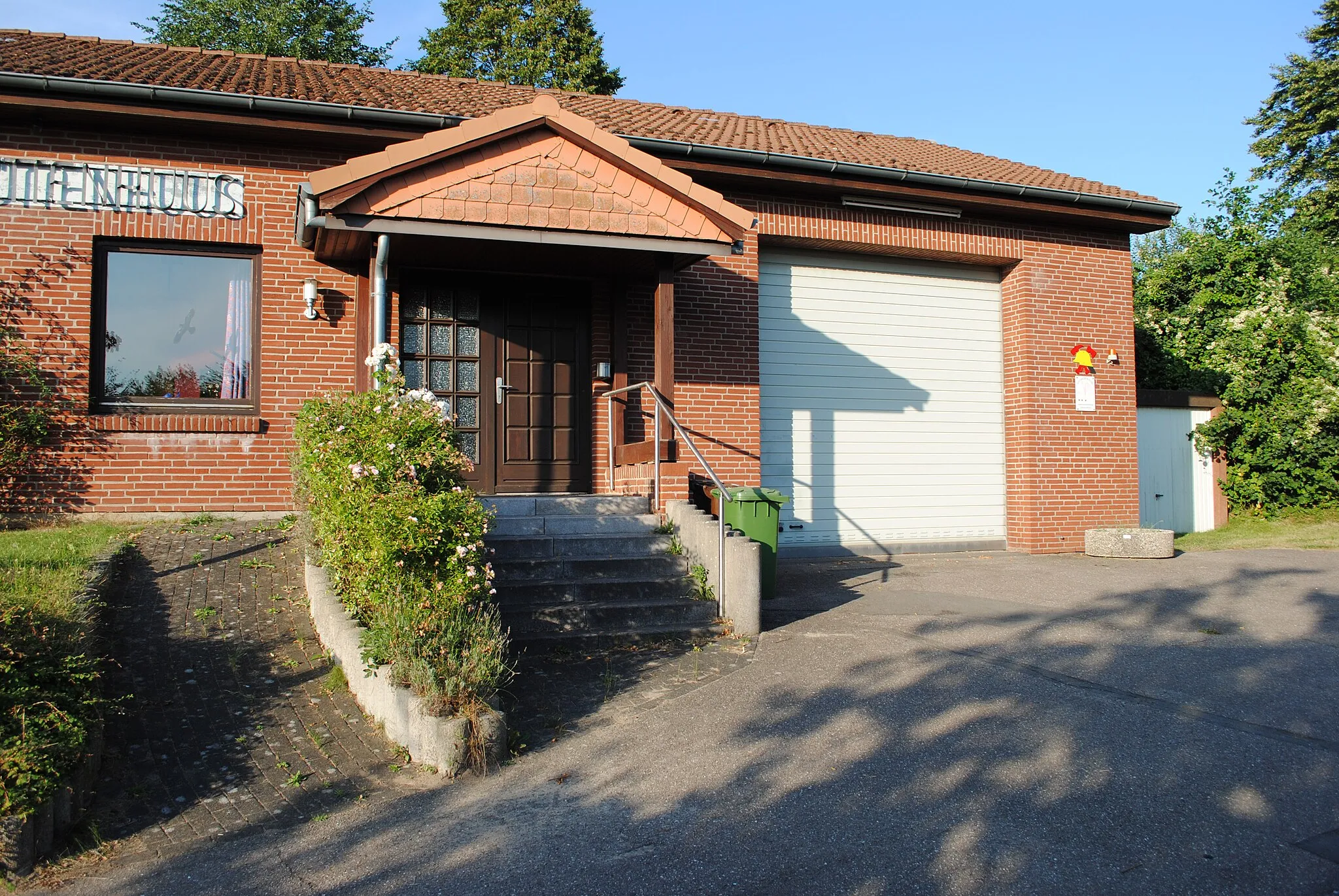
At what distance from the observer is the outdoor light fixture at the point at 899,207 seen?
37.8ft

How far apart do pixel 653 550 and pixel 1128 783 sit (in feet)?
13.6

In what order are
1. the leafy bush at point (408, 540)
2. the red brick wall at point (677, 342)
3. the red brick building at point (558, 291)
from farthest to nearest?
the red brick wall at point (677, 342) → the red brick building at point (558, 291) → the leafy bush at point (408, 540)

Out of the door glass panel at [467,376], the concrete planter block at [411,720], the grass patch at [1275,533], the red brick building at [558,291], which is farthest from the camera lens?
the grass patch at [1275,533]

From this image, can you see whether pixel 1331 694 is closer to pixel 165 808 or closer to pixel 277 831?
pixel 277 831

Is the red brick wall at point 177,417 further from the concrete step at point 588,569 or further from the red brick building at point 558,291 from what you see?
the concrete step at point 588,569

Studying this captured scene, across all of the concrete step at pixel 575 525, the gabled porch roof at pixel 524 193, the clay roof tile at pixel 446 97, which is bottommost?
the concrete step at pixel 575 525

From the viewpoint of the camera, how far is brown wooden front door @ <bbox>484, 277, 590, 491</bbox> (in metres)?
10.2

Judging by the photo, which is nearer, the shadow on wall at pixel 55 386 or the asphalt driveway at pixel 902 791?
the asphalt driveway at pixel 902 791

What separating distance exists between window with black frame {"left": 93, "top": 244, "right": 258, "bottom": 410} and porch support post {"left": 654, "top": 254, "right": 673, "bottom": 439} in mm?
3954

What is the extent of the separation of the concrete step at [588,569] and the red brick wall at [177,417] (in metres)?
3.26

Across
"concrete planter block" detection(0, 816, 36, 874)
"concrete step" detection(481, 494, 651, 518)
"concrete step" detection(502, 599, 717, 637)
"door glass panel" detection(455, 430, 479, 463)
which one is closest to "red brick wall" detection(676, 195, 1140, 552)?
"door glass panel" detection(455, 430, 479, 463)

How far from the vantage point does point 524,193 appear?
8.27 meters

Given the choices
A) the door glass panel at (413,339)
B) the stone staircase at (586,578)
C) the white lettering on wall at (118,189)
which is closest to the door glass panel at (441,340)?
the door glass panel at (413,339)

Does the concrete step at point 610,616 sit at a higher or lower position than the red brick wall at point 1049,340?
lower
